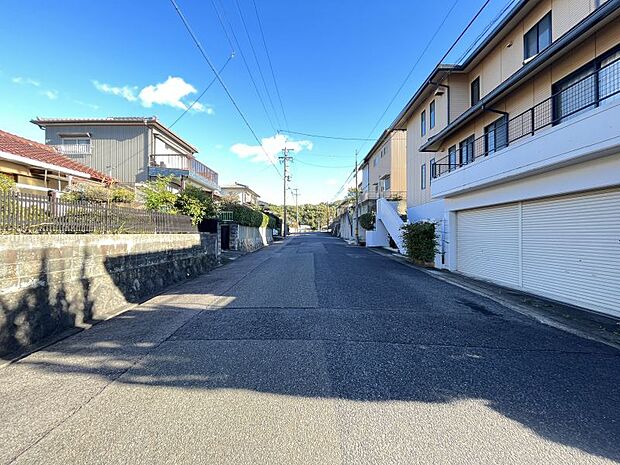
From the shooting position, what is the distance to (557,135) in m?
6.50

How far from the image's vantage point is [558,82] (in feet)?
27.6

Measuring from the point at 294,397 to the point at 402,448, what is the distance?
1.05 meters

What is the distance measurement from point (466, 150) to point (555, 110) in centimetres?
454

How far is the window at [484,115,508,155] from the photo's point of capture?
34.7 feet

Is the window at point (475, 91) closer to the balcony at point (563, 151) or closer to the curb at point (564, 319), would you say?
the balcony at point (563, 151)

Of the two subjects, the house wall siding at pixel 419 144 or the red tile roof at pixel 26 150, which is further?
the house wall siding at pixel 419 144

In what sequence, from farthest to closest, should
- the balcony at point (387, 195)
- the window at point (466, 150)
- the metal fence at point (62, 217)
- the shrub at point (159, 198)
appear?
the balcony at point (387, 195) → the window at point (466, 150) → the shrub at point (159, 198) → the metal fence at point (62, 217)

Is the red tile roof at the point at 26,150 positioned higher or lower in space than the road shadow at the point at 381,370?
Answer: higher

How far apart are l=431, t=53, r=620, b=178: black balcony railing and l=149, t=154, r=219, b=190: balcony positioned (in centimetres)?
1544

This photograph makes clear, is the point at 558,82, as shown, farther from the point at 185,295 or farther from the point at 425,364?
the point at 185,295

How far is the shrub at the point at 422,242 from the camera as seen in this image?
13.4 metres

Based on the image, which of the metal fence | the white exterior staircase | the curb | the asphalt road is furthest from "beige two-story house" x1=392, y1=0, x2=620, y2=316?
the metal fence

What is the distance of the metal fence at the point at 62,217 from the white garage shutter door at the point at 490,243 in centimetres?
997

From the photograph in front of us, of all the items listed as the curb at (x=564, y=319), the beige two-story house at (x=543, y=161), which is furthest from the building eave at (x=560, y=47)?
the curb at (x=564, y=319)
